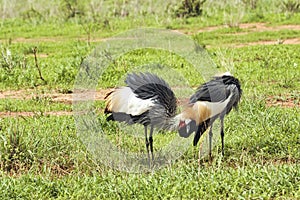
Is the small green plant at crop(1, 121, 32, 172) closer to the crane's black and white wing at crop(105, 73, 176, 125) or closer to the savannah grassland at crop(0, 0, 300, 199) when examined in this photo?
the savannah grassland at crop(0, 0, 300, 199)

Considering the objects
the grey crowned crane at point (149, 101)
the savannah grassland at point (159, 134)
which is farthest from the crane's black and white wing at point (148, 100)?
the savannah grassland at point (159, 134)

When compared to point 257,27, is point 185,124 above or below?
above

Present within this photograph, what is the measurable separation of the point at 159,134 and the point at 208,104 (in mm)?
1239

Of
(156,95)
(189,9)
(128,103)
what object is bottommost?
(189,9)

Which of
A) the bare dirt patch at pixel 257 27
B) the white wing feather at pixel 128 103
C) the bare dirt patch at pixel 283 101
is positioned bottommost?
the bare dirt patch at pixel 283 101

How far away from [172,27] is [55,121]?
26.5ft

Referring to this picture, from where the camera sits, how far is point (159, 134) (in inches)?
257

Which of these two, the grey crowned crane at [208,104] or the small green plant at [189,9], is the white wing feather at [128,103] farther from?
the small green plant at [189,9]

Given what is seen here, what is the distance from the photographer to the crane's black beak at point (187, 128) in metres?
5.47

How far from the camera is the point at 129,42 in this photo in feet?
41.1

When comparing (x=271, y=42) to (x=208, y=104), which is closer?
(x=208, y=104)

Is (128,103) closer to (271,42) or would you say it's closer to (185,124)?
(185,124)

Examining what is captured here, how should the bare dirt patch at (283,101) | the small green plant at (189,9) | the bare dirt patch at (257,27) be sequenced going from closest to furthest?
the bare dirt patch at (283,101) → the bare dirt patch at (257,27) → the small green plant at (189,9)

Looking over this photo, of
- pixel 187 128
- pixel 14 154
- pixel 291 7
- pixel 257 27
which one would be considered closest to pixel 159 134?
→ pixel 187 128
